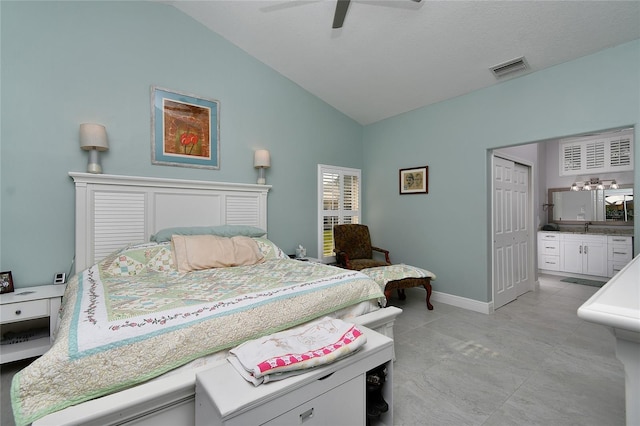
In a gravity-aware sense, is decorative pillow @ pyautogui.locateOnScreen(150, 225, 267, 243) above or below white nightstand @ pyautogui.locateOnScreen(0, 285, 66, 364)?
above

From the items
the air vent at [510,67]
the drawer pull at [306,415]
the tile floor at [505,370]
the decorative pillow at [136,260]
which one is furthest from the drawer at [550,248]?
the decorative pillow at [136,260]

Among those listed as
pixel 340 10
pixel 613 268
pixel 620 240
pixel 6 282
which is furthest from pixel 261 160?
pixel 613 268

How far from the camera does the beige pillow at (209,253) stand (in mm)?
2432

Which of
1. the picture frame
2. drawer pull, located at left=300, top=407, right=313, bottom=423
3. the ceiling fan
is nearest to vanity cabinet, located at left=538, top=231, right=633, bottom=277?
the ceiling fan

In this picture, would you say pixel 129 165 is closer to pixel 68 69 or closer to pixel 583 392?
pixel 68 69

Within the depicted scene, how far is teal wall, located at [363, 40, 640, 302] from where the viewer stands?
2.67 metres

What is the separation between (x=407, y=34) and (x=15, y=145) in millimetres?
3762

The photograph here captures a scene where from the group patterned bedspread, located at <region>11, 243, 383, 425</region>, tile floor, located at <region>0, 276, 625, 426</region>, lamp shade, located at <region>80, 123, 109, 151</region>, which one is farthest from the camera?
lamp shade, located at <region>80, 123, 109, 151</region>

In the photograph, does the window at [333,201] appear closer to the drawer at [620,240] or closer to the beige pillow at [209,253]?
the beige pillow at [209,253]

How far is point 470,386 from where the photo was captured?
2.03m

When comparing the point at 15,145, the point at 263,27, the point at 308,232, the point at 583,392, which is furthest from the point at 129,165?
the point at 583,392

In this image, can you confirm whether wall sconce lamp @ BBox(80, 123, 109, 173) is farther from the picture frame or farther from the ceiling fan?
the ceiling fan

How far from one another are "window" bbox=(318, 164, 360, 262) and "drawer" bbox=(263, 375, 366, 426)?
294 cm

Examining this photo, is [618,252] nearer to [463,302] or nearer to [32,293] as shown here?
[463,302]
